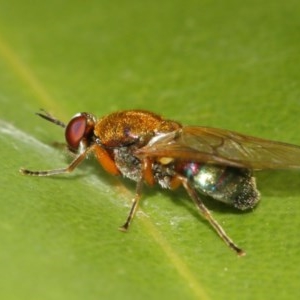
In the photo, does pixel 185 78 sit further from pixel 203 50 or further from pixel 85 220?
pixel 85 220

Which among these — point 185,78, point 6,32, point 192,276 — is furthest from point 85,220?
point 6,32

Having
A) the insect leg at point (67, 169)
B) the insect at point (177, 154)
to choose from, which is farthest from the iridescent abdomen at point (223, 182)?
the insect leg at point (67, 169)

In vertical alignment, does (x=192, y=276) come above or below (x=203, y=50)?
below

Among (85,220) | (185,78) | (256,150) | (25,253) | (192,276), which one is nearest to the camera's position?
(25,253)

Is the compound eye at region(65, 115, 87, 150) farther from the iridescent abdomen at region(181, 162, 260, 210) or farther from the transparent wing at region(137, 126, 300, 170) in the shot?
the iridescent abdomen at region(181, 162, 260, 210)

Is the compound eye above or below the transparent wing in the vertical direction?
above

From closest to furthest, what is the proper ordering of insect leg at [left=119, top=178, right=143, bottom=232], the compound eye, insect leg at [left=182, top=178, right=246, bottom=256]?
insect leg at [left=182, top=178, right=246, bottom=256]
insect leg at [left=119, top=178, right=143, bottom=232]
the compound eye

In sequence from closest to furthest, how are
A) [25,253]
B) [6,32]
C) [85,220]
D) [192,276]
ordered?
1. [25,253]
2. [192,276]
3. [85,220]
4. [6,32]

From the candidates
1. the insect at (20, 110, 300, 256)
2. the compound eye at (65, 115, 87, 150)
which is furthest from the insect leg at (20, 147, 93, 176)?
the compound eye at (65, 115, 87, 150)

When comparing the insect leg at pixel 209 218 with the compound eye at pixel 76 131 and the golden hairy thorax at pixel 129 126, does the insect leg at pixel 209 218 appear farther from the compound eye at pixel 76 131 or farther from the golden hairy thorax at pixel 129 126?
the compound eye at pixel 76 131
